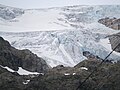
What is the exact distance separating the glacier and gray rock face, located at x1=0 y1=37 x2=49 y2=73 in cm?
430

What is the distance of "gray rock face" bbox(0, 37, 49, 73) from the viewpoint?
25178 mm

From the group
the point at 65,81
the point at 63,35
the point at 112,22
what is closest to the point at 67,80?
the point at 65,81

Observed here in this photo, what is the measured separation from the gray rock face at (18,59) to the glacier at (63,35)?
14.1 feet

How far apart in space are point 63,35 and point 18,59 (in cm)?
1401

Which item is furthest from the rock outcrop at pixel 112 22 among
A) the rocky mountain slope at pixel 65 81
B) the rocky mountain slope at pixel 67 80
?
the rocky mountain slope at pixel 65 81

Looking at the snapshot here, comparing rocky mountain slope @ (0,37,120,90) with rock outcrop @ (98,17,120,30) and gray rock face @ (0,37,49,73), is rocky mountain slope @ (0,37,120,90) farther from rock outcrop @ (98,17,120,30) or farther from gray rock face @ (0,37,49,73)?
rock outcrop @ (98,17,120,30)

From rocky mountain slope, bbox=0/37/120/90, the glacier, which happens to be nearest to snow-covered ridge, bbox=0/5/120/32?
the glacier

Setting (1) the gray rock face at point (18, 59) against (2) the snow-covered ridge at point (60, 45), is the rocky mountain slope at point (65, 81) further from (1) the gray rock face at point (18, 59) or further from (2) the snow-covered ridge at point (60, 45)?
(2) the snow-covered ridge at point (60, 45)

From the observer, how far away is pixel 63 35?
4003 cm

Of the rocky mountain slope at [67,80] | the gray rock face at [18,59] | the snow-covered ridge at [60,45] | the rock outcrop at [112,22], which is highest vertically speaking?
the rocky mountain slope at [67,80]

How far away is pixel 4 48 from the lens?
26.6 m

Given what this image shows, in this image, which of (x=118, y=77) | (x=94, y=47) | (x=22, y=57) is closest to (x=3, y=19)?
(x=94, y=47)

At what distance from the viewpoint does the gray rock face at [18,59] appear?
25.2 meters

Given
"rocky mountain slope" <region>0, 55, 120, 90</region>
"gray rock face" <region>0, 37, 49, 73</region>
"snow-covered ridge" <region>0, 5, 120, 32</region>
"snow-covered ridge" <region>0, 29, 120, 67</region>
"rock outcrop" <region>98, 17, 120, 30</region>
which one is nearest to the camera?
"rocky mountain slope" <region>0, 55, 120, 90</region>
